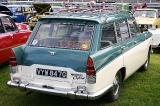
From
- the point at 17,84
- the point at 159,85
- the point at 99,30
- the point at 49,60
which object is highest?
the point at 99,30

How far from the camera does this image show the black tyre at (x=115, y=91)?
4.76 m

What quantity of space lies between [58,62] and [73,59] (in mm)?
253

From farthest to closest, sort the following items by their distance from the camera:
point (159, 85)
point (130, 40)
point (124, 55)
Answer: point (159, 85) < point (130, 40) < point (124, 55)

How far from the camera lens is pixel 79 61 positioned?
407 centimetres

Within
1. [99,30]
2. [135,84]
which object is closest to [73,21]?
[99,30]

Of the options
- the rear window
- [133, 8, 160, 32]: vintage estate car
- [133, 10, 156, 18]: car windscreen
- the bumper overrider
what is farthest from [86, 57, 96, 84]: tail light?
[133, 10, 156, 18]: car windscreen

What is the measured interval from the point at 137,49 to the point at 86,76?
225 centimetres

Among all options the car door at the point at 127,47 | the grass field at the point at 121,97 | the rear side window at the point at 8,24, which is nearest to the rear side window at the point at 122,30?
the car door at the point at 127,47

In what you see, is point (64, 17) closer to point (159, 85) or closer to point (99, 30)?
point (99, 30)

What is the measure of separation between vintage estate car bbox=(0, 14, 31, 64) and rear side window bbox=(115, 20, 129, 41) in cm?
317

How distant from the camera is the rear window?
442cm

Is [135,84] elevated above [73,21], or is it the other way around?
[73,21]

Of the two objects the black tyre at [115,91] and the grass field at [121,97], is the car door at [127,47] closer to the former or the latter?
the black tyre at [115,91]

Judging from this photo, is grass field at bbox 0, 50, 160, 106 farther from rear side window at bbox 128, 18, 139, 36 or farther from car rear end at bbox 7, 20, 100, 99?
rear side window at bbox 128, 18, 139, 36
